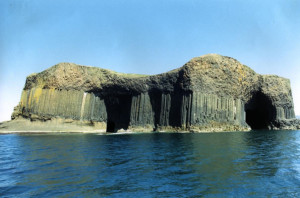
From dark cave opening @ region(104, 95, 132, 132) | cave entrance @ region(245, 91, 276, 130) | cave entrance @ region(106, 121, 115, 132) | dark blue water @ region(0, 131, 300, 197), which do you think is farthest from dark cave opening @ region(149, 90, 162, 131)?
dark blue water @ region(0, 131, 300, 197)

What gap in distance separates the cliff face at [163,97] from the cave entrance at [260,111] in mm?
284

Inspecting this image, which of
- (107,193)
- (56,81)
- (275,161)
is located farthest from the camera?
(56,81)

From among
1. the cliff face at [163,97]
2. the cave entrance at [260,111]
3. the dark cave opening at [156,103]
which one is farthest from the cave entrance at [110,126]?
the cave entrance at [260,111]

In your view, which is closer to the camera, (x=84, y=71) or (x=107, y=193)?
(x=107, y=193)

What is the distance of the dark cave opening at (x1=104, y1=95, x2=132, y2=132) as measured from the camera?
60.8 m

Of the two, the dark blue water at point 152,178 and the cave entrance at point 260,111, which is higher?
the cave entrance at point 260,111

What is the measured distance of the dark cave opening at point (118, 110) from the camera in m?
60.8

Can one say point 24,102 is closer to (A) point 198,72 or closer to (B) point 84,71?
(B) point 84,71

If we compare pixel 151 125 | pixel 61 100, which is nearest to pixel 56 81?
pixel 61 100

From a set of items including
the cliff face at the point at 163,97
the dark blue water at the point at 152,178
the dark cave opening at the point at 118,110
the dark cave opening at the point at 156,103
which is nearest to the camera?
the dark blue water at the point at 152,178

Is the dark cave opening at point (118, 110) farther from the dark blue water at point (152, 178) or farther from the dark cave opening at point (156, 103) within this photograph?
the dark blue water at point (152, 178)

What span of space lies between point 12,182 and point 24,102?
175ft

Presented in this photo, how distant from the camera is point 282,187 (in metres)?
7.72

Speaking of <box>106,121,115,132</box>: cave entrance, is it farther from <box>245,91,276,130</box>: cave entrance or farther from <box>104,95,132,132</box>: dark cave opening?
<box>245,91,276,130</box>: cave entrance
